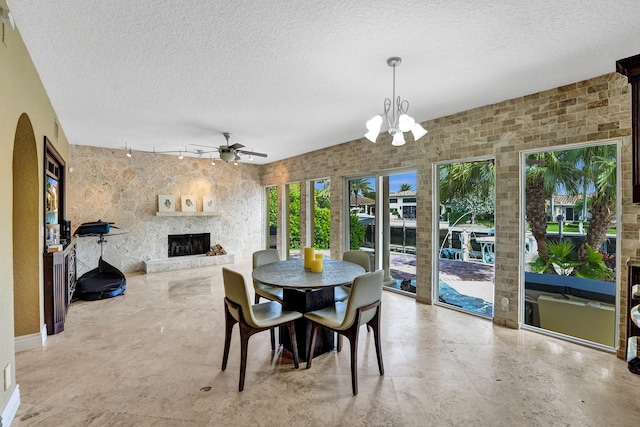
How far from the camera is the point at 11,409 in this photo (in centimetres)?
198

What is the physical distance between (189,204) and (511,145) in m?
6.50

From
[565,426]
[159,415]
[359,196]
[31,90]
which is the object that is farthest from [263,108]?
[565,426]

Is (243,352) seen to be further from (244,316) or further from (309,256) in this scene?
(309,256)

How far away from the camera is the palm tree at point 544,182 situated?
3.21 m

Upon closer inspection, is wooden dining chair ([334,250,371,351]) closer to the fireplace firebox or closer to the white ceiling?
the white ceiling

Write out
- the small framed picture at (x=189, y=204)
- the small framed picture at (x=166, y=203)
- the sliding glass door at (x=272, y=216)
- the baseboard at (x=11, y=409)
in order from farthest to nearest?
the sliding glass door at (x=272, y=216), the small framed picture at (x=189, y=204), the small framed picture at (x=166, y=203), the baseboard at (x=11, y=409)

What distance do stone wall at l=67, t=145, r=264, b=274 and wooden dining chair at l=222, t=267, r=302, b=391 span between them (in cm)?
A: 511

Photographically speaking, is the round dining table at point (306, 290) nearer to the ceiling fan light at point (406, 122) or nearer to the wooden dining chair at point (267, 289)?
the wooden dining chair at point (267, 289)

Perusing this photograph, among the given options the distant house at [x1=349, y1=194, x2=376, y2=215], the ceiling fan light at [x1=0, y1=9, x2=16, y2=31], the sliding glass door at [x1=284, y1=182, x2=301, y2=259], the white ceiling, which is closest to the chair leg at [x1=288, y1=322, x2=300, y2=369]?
the white ceiling

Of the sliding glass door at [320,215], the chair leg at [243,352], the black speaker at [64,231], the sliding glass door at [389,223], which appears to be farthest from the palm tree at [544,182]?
the black speaker at [64,231]

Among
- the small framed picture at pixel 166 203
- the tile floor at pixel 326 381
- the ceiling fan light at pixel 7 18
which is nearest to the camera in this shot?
the ceiling fan light at pixel 7 18

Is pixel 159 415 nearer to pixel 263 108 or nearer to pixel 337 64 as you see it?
pixel 337 64

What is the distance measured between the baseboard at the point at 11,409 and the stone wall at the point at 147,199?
15.4 ft

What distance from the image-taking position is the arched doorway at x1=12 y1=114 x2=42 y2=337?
2869 mm
